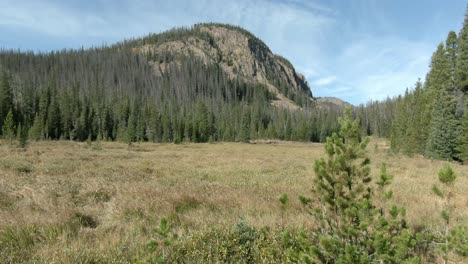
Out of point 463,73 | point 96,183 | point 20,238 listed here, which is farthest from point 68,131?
point 463,73

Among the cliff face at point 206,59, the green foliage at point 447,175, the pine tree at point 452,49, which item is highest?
the cliff face at point 206,59

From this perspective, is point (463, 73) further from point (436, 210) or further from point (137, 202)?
point (137, 202)

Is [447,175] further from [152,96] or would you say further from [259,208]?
[152,96]

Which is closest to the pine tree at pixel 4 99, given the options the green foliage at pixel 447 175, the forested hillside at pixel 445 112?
the forested hillside at pixel 445 112

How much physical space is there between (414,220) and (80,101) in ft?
276

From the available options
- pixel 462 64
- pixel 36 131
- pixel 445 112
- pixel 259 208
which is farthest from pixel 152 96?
pixel 259 208

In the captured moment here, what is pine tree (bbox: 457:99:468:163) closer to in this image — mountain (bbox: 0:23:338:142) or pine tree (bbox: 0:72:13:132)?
mountain (bbox: 0:23:338:142)

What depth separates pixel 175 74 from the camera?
144m

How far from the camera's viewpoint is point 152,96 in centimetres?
11231

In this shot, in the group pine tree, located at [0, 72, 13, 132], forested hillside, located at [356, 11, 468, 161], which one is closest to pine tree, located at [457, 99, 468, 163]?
forested hillside, located at [356, 11, 468, 161]

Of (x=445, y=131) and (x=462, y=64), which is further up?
(x=462, y=64)

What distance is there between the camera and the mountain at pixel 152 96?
6925 cm

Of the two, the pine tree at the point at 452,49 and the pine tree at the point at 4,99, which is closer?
the pine tree at the point at 452,49

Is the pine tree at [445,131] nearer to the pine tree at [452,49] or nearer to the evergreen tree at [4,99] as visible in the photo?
the pine tree at [452,49]
